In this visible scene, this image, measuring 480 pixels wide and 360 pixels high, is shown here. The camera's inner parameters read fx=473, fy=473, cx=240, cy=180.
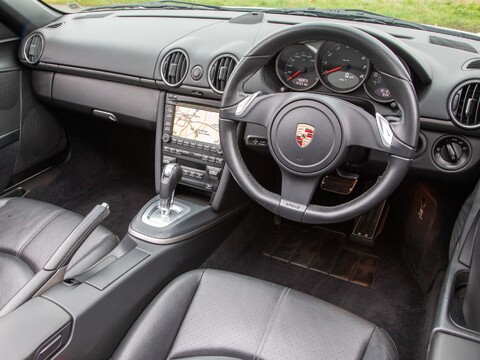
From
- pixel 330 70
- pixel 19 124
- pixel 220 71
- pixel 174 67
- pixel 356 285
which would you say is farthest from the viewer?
pixel 19 124

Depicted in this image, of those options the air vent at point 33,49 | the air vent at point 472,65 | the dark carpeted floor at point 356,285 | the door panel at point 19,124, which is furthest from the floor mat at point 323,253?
the air vent at point 33,49

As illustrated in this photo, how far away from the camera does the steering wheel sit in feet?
3.78

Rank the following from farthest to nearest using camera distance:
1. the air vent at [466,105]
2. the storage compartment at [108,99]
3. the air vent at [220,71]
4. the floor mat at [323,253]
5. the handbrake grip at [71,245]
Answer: the floor mat at [323,253] < the storage compartment at [108,99] < the air vent at [220,71] < the air vent at [466,105] < the handbrake grip at [71,245]

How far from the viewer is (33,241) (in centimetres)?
158

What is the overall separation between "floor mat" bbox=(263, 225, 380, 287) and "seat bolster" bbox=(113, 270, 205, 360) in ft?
2.98

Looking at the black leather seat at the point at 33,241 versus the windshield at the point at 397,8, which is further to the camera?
the windshield at the point at 397,8

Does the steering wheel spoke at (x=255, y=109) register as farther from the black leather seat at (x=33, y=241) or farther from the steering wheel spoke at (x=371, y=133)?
the black leather seat at (x=33, y=241)

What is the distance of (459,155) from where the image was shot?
148 cm

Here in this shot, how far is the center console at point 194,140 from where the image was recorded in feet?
5.88

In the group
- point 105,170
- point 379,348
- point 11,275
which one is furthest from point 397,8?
point 105,170

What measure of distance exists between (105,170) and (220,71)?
1.27 meters

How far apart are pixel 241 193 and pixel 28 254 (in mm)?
875

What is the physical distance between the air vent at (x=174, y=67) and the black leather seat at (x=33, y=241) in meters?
0.63

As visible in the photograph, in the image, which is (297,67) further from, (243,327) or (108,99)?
(108,99)
